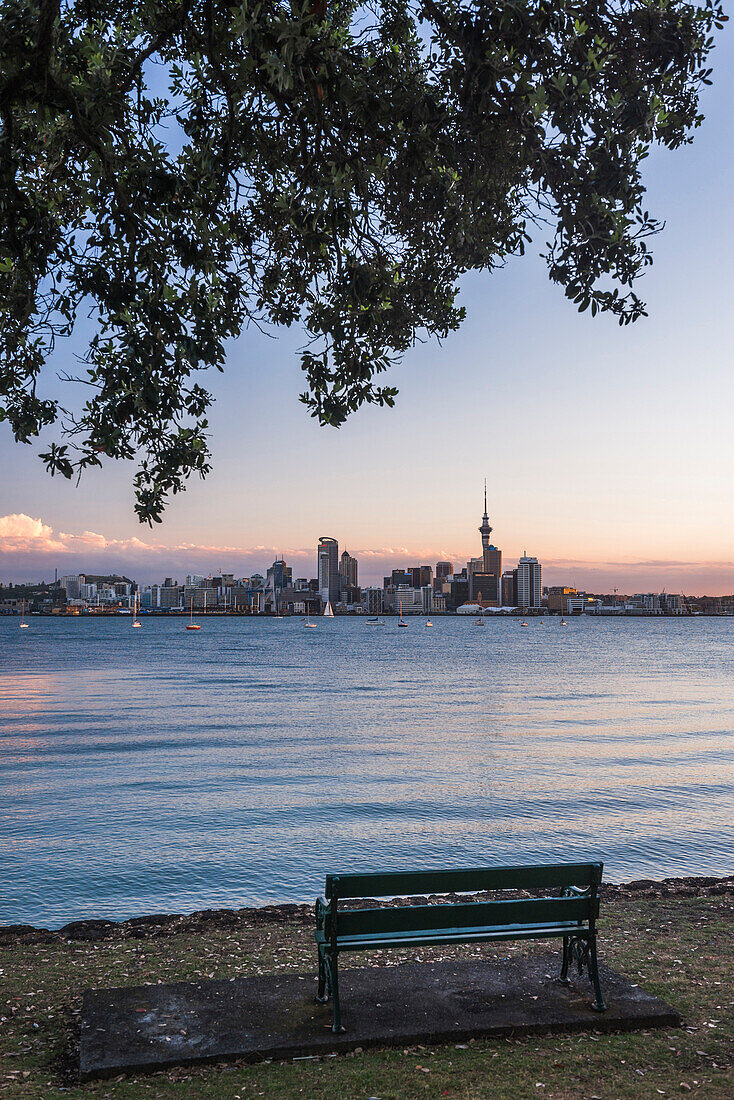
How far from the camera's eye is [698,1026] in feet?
19.0

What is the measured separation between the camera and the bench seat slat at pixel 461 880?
18.5 feet

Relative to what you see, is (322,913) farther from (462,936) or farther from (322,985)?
(462,936)

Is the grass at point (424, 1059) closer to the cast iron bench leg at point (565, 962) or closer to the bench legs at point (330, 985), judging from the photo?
the bench legs at point (330, 985)

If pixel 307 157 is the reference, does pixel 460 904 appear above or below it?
below

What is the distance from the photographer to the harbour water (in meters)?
13.7

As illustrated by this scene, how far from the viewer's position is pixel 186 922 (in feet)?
32.1

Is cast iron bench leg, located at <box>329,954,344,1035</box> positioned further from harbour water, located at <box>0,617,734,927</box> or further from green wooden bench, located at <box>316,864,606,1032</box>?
harbour water, located at <box>0,617,734,927</box>

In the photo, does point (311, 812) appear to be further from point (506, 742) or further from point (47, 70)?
point (47, 70)

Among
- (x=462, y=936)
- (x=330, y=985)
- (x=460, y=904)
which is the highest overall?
(x=460, y=904)

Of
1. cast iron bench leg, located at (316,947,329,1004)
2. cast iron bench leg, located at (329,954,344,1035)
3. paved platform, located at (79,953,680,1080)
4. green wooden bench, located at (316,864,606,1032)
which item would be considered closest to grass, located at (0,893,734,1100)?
paved platform, located at (79,953,680,1080)

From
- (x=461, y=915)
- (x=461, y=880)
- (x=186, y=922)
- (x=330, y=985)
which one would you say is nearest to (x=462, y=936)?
(x=461, y=915)

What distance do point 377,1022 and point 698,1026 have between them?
2263mm

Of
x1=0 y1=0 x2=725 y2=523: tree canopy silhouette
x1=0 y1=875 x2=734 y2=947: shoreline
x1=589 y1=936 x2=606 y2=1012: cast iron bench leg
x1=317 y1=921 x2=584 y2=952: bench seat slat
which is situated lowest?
x1=0 y1=875 x2=734 y2=947: shoreline

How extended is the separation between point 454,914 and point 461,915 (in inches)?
2.3
